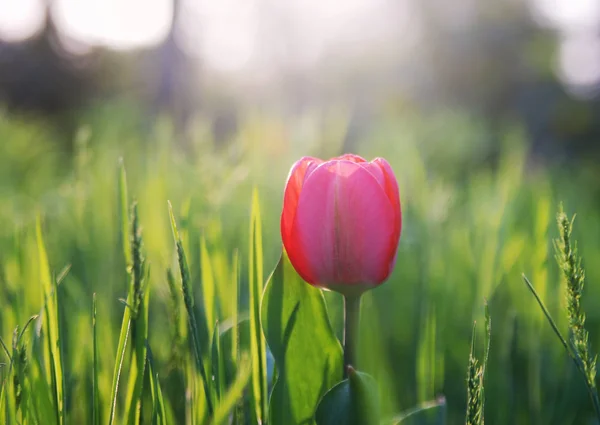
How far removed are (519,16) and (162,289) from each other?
7.30 meters

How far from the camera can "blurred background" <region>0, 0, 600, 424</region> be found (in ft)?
2.53

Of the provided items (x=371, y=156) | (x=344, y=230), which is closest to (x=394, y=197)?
(x=344, y=230)

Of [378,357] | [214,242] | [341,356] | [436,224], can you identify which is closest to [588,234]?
[436,224]

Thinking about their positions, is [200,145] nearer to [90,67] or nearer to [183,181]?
[183,181]

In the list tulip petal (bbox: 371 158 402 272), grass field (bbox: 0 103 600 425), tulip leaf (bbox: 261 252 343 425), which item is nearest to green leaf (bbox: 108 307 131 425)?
grass field (bbox: 0 103 600 425)

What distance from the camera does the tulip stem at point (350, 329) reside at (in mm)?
472

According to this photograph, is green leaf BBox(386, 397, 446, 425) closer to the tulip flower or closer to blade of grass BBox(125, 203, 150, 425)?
the tulip flower

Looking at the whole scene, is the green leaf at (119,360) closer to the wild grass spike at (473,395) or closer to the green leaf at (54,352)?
the green leaf at (54,352)

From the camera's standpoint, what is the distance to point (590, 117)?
5.20 meters

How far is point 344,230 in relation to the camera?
0.47 m

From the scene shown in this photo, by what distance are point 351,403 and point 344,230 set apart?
0.13 metres

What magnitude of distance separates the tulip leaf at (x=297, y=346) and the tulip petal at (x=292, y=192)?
0.08 feet

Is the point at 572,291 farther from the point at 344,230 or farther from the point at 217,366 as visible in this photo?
the point at 217,366

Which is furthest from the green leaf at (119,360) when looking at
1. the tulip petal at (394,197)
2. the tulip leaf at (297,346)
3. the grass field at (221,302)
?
the tulip petal at (394,197)
